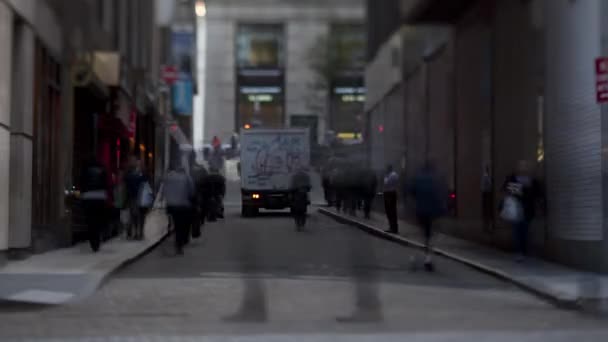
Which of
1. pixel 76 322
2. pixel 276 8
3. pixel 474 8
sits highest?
pixel 276 8

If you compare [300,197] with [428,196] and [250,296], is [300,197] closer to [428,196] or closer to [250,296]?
[428,196]

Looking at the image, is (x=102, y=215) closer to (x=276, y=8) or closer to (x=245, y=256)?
(x=245, y=256)

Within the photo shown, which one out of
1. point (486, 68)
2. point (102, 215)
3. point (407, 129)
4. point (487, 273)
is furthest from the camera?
point (407, 129)

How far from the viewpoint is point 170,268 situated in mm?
16109

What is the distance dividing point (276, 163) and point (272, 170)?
0.27 metres

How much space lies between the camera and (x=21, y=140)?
53.8 ft

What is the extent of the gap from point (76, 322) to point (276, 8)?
34.0 m

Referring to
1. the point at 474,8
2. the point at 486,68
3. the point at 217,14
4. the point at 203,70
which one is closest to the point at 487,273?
the point at 486,68

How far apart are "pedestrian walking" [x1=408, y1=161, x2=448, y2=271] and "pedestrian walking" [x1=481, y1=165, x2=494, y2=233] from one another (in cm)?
465

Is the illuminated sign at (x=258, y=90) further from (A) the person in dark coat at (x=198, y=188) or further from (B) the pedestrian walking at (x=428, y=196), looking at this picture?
(B) the pedestrian walking at (x=428, y=196)

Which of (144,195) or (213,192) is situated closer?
(144,195)

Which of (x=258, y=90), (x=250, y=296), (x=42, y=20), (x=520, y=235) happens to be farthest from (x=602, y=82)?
(x=258, y=90)

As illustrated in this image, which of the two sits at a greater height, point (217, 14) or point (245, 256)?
point (217, 14)

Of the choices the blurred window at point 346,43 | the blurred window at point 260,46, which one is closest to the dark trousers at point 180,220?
the blurred window at point 346,43
